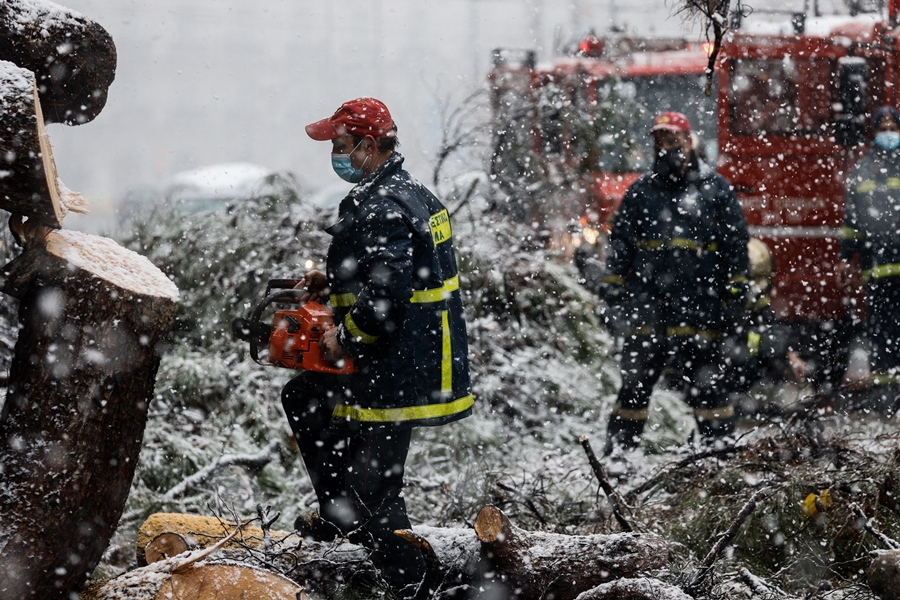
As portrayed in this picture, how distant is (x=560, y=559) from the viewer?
2760 millimetres

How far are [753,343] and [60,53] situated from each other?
406cm

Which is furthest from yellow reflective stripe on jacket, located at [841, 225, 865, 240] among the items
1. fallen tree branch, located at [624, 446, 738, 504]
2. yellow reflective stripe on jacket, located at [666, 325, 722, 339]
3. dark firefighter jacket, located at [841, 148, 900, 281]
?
fallen tree branch, located at [624, 446, 738, 504]

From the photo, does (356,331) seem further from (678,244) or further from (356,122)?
(678,244)

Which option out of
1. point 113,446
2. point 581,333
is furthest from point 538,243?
point 113,446

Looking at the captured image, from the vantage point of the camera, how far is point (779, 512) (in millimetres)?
3260

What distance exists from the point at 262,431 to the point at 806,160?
4476mm

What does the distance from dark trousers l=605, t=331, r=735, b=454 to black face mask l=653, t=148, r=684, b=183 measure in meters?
0.82

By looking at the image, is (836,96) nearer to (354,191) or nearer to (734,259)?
(734,259)

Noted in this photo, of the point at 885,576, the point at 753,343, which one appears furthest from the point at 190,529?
the point at 753,343

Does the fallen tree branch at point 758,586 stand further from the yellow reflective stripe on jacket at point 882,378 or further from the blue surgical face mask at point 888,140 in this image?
the blue surgical face mask at point 888,140

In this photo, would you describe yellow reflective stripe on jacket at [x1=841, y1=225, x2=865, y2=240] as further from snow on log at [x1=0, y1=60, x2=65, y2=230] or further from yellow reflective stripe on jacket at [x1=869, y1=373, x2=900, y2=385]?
snow on log at [x1=0, y1=60, x2=65, y2=230]

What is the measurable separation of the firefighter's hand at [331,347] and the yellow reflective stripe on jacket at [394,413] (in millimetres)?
176

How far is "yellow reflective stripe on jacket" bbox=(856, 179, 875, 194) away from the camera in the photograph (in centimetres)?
567

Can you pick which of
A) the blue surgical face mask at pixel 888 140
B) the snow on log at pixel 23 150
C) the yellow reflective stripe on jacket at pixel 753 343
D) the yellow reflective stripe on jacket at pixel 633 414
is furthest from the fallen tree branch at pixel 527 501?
the blue surgical face mask at pixel 888 140
